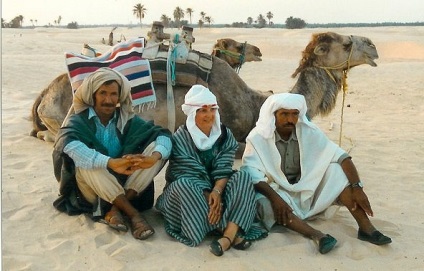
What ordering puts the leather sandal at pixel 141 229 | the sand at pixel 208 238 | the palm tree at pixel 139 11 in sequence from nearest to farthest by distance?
the sand at pixel 208 238 → the leather sandal at pixel 141 229 → the palm tree at pixel 139 11

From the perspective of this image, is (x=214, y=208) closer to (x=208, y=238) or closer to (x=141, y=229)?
(x=208, y=238)

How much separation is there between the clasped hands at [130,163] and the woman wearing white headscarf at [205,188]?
22cm

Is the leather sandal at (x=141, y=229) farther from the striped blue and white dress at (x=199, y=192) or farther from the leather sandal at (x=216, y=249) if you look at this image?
the leather sandal at (x=216, y=249)

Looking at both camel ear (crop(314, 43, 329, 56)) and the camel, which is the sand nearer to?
the camel

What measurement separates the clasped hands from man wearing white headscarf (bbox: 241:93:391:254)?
0.72m

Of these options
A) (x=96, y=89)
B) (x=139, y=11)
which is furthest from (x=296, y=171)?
(x=139, y=11)

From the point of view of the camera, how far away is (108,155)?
4.34 m

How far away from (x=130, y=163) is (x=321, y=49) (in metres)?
3.29

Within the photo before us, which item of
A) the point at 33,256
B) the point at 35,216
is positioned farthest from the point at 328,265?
the point at 35,216

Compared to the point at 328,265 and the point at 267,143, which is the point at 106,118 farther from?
the point at 328,265

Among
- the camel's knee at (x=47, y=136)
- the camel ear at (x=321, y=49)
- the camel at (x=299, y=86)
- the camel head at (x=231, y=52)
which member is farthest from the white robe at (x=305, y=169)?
the camel head at (x=231, y=52)

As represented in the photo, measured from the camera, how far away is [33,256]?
3.80 meters

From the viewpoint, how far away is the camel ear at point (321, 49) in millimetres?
6586

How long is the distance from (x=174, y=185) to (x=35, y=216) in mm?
1194
